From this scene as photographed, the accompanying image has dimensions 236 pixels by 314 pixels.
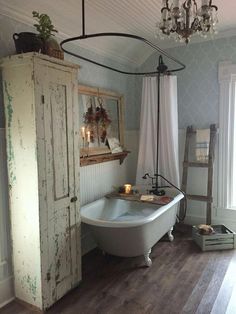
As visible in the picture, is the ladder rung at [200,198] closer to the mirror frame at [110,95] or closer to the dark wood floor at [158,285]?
the dark wood floor at [158,285]

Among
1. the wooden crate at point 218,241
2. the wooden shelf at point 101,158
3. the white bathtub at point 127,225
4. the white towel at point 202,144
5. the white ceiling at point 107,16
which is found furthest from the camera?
the white towel at point 202,144

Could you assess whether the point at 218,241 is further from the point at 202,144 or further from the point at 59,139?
the point at 59,139

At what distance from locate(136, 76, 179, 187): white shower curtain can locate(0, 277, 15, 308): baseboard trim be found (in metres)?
2.16

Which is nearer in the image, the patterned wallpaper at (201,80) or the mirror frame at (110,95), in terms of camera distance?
the mirror frame at (110,95)

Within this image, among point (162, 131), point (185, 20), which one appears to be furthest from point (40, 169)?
Answer: point (162, 131)

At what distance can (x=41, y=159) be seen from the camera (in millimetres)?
2227

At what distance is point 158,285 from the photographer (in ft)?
8.83

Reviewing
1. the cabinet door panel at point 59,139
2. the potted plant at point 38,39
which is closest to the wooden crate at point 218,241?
the cabinet door panel at point 59,139

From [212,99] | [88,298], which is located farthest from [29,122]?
[212,99]

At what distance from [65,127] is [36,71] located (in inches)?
20.8

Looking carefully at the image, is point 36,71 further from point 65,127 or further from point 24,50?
point 65,127

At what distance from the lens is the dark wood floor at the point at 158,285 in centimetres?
236

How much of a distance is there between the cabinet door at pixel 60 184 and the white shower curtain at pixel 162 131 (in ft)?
5.37

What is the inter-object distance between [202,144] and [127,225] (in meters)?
1.86
